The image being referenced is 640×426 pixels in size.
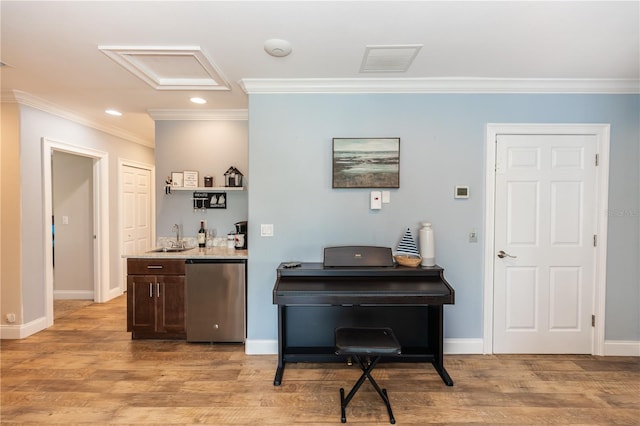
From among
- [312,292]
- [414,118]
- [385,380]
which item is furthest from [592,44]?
[385,380]

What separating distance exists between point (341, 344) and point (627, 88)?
3.26 meters

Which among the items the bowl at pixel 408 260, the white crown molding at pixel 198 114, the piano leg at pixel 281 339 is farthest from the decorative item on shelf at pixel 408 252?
the white crown molding at pixel 198 114

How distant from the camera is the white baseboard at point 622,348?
2826mm

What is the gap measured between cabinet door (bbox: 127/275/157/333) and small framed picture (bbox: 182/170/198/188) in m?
1.16

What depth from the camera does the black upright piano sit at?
225cm

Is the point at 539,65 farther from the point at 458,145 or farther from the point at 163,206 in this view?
the point at 163,206

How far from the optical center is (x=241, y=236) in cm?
348

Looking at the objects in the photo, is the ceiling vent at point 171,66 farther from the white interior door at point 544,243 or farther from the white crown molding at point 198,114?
the white interior door at point 544,243

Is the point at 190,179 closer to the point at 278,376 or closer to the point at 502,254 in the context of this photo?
the point at 278,376

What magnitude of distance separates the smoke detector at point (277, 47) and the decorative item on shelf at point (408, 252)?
68.1 inches

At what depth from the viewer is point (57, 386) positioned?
7.73 feet

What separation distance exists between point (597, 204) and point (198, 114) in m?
4.16

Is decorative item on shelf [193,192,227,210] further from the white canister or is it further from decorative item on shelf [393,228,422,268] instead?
the white canister

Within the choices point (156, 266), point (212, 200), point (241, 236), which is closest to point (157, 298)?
point (156, 266)
